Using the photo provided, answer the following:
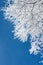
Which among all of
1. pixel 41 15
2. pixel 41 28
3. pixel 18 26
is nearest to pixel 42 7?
pixel 41 15

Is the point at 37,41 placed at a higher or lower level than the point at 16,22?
lower

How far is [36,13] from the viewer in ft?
17.4

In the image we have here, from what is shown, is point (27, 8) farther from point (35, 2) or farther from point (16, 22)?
point (16, 22)

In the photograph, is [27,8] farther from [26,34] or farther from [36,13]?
[26,34]

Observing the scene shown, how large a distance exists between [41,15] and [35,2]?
0.96 feet

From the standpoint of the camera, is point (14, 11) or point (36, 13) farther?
point (14, 11)

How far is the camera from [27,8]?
5.40m

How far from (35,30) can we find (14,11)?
2.06 feet

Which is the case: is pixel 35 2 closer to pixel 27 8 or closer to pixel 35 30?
pixel 27 8

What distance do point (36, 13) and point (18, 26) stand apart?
70 centimetres

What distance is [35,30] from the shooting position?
5.54 metres

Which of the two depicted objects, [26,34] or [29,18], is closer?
[29,18]

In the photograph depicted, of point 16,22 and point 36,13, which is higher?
point 16,22

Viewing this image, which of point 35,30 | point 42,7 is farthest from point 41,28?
point 42,7
